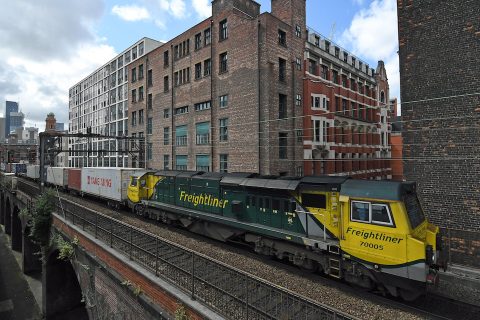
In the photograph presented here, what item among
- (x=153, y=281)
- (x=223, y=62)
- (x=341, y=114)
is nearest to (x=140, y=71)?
(x=223, y=62)

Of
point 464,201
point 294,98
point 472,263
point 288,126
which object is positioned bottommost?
point 472,263

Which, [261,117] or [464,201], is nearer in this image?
[464,201]

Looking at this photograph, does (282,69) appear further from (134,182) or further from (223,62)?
(134,182)

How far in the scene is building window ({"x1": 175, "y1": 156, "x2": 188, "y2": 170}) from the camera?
37.3 meters

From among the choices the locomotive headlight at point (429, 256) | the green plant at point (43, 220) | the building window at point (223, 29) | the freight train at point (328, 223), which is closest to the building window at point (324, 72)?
the building window at point (223, 29)

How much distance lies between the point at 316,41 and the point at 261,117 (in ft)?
57.8

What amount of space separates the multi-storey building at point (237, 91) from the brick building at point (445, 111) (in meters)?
15.5

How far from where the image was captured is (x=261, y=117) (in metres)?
29.0

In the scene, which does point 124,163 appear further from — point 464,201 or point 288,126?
point 464,201

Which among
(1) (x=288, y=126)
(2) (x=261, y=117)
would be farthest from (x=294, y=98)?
(2) (x=261, y=117)

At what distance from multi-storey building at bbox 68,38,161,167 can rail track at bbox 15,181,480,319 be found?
156 ft

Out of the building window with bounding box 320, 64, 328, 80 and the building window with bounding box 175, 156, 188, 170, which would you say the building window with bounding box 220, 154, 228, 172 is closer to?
the building window with bounding box 175, 156, 188, 170

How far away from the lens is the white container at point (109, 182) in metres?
23.9

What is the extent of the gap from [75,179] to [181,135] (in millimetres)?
13406
